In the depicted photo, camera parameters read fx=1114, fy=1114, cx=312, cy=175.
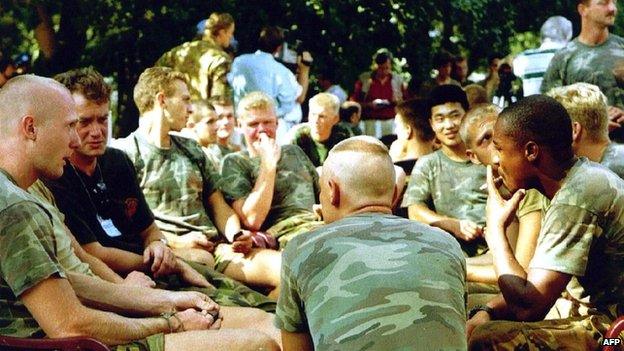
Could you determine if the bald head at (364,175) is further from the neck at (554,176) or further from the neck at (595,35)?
the neck at (595,35)

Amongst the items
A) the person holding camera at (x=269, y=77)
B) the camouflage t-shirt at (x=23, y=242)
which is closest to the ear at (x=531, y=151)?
the camouflage t-shirt at (x=23, y=242)

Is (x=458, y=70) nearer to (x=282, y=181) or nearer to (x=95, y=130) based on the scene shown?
(x=282, y=181)

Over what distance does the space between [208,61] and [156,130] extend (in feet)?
11.5

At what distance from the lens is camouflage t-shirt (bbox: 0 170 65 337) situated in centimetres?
350

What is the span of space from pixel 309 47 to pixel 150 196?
627cm

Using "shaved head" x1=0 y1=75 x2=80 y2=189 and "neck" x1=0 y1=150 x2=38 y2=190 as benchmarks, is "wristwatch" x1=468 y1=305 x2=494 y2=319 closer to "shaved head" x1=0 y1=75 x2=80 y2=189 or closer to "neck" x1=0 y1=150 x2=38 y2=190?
"shaved head" x1=0 y1=75 x2=80 y2=189

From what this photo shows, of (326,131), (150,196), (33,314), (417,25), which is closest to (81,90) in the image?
(150,196)

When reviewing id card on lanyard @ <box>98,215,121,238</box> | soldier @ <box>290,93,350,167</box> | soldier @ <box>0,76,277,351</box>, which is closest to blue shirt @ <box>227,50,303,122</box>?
soldier @ <box>290,93,350,167</box>

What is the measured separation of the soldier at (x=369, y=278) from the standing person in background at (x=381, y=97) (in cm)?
931

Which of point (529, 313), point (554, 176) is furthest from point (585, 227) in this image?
point (529, 313)

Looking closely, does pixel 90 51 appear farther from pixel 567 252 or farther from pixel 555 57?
pixel 567 252

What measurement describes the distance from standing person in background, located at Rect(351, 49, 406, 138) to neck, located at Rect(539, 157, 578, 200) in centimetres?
862

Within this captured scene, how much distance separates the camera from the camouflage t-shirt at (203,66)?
9.86 meters

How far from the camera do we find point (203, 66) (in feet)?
32.4
